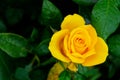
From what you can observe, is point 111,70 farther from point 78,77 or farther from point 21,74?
point 21,74

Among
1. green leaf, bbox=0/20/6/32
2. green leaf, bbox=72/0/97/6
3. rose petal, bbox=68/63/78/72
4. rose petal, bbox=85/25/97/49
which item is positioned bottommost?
green leaf, bbox=0/20/6/32

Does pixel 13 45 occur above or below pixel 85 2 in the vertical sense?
below

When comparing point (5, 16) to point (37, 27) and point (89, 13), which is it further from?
point (89, 13)

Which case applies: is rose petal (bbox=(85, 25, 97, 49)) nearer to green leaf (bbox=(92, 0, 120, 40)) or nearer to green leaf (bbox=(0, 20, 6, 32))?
green leaf (bbox=(92, 0, 120, 40))

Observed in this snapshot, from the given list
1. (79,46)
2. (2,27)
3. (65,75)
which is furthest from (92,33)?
(2,27)

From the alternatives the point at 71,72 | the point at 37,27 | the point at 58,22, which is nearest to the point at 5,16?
the point at 37,27

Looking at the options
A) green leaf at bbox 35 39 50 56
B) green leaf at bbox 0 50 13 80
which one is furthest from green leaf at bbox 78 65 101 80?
green leaf at bbox 0 50 13 80
